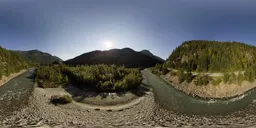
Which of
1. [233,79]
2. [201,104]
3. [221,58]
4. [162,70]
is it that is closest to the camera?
[201,104]

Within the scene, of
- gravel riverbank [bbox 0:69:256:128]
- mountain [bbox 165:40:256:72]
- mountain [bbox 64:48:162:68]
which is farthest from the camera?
mountain [bbox 64:48:162:68]

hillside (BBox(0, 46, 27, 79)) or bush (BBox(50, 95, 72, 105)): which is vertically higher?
hillside (BBox(0, 46, 27, 79))

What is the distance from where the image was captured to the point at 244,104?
14.9 metres

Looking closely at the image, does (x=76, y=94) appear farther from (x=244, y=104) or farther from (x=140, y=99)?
(x=244, y=104)

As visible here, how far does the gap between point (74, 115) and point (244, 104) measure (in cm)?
1204

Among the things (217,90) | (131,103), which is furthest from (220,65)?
(131,103)

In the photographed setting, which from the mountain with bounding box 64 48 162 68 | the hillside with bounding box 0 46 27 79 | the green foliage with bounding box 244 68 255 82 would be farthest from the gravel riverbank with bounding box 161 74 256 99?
the mountain with bounding box 64 48 162 68

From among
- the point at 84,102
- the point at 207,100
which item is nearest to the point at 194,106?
the point at 207,100

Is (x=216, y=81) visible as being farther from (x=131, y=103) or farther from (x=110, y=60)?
(x=110, y=60)

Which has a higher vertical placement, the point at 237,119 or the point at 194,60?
the point at 194,60

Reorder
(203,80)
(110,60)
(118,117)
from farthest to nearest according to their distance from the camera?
1. (110,60)
2. (203,80)
3. (118,117)

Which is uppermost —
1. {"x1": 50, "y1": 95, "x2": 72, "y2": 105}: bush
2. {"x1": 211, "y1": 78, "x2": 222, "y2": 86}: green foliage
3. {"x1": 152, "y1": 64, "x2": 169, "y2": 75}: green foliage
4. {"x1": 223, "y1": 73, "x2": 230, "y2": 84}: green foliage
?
{"x1": 152, "y1": 64, "x2": 169, "y2": 75}: green foliage

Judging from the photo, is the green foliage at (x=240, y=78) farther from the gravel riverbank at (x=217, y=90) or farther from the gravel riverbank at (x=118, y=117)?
the gravel riverbank at (x=118, y=117)

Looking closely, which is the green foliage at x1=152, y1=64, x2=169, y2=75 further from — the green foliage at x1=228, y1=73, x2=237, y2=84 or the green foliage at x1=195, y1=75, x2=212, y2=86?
the green foliage at x1=228, y1=73, x2=237, y2=84
